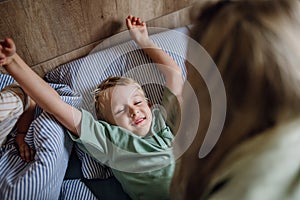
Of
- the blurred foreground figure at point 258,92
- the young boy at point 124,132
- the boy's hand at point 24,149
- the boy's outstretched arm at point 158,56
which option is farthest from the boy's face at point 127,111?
the blurred foreground figure at point 258,92

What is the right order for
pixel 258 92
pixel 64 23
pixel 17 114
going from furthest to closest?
pixel 64 23 → pixel 17 114 → pixel 258 92

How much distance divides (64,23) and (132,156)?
44 centimetres

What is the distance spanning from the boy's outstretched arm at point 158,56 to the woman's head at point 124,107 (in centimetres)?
11

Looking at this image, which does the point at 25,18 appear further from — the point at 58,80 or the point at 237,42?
the point at 237,42

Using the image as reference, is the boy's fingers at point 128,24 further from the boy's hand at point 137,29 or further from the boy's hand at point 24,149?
the boy's hand at point 24,149

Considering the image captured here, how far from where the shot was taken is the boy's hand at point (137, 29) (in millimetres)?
1136

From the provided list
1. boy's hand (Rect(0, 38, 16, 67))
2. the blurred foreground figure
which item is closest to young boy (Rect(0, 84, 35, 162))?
boy's hand (Rect(0, 38, 16, 67))

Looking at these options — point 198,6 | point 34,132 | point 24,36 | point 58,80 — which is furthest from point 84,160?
point 198,6

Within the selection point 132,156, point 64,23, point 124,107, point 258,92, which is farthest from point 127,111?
point 258,92

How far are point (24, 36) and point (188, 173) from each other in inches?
27.1

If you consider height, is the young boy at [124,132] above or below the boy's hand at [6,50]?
below

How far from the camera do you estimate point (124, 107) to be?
0.94 meters

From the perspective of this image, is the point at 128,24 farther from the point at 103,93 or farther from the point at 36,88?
the point at 36,88

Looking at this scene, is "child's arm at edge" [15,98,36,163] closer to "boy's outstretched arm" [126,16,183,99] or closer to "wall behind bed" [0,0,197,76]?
"wall behind bed" [0,0,197,76]
